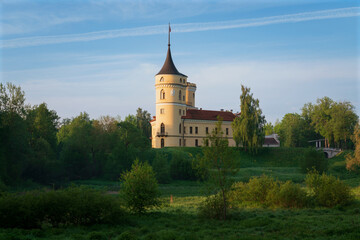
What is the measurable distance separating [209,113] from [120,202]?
196 ft

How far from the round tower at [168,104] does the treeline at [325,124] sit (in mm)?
25586

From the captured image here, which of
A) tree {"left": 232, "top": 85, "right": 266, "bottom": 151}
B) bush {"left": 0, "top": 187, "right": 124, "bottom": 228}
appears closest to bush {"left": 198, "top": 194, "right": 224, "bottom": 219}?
bush {"left": 0, "top": 187, "right": 124, "bottom": 228}

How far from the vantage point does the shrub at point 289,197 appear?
24.9 metres

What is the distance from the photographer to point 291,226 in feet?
59.2

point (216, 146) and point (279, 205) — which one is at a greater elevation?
point (216, 146)

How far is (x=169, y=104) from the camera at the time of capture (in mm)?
73250

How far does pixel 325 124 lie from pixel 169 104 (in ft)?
94.5

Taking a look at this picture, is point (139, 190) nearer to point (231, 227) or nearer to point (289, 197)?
point (231, 227)

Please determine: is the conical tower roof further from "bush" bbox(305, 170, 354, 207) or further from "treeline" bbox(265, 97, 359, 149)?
"bush" bbox(305, 170, 354, 207)

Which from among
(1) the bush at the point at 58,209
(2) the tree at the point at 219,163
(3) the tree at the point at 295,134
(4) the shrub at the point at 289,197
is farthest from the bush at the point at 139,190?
(3) the tree at the point at 295,134

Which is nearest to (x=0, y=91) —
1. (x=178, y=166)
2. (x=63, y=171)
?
(x=63, y=171)

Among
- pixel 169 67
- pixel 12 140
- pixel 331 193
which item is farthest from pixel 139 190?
Answer: pixel 169 67

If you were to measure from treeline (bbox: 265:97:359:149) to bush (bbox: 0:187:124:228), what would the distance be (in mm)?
59514

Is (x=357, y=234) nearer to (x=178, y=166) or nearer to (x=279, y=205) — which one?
(x=279, y=205)
